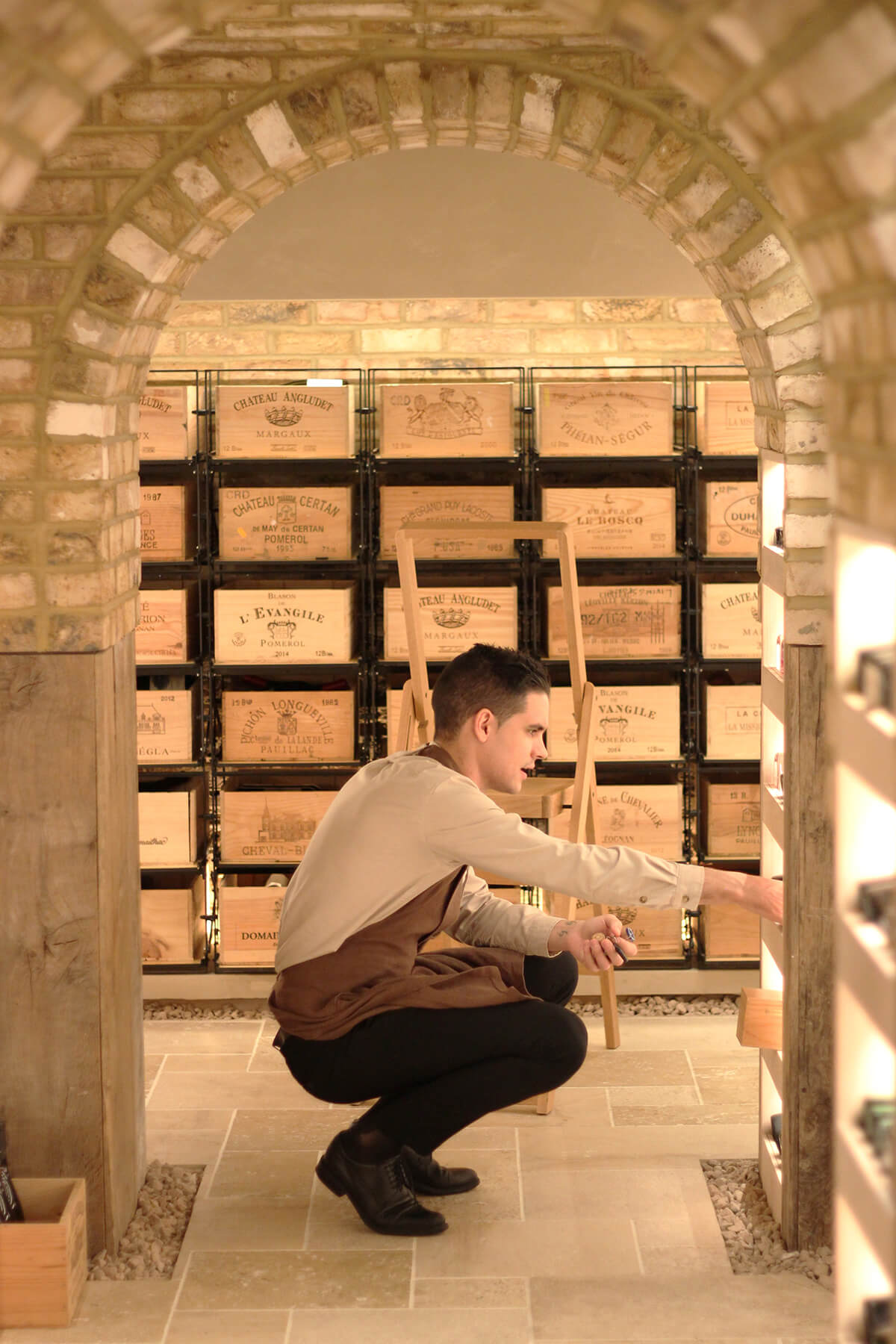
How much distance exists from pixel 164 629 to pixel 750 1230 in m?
2.52

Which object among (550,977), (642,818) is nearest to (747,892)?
(550,977)

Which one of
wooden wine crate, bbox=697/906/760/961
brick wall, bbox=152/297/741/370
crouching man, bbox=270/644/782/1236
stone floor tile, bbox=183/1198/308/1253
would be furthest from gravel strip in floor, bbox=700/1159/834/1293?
brick wall, bbox=152/297/741/370

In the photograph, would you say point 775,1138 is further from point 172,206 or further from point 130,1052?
point 172,206

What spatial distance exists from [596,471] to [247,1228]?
2.66 metres

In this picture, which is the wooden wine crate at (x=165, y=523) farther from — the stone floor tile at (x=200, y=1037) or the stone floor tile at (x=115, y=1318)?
the stone floor tile at (x=115, y=1318)

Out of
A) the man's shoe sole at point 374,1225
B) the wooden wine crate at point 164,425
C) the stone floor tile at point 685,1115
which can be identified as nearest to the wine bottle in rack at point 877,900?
the man's shoe sole at point 374,1225

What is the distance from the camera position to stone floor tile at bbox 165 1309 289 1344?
9.15 feet

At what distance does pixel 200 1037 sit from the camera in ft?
15.0

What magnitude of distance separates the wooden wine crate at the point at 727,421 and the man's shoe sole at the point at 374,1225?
2.51 metres

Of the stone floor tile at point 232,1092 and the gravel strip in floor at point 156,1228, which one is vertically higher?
the stone floor tile at point 232,1092

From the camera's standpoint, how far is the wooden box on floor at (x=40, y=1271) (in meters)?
2.81

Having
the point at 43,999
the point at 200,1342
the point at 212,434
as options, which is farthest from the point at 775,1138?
the point at 212,434

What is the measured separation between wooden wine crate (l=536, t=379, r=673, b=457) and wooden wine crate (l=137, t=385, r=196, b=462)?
111 cm

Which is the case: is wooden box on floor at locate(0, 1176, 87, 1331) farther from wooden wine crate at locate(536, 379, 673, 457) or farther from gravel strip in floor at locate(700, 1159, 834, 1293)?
wooden wine crate at locate(536, 379, 673, 457)
